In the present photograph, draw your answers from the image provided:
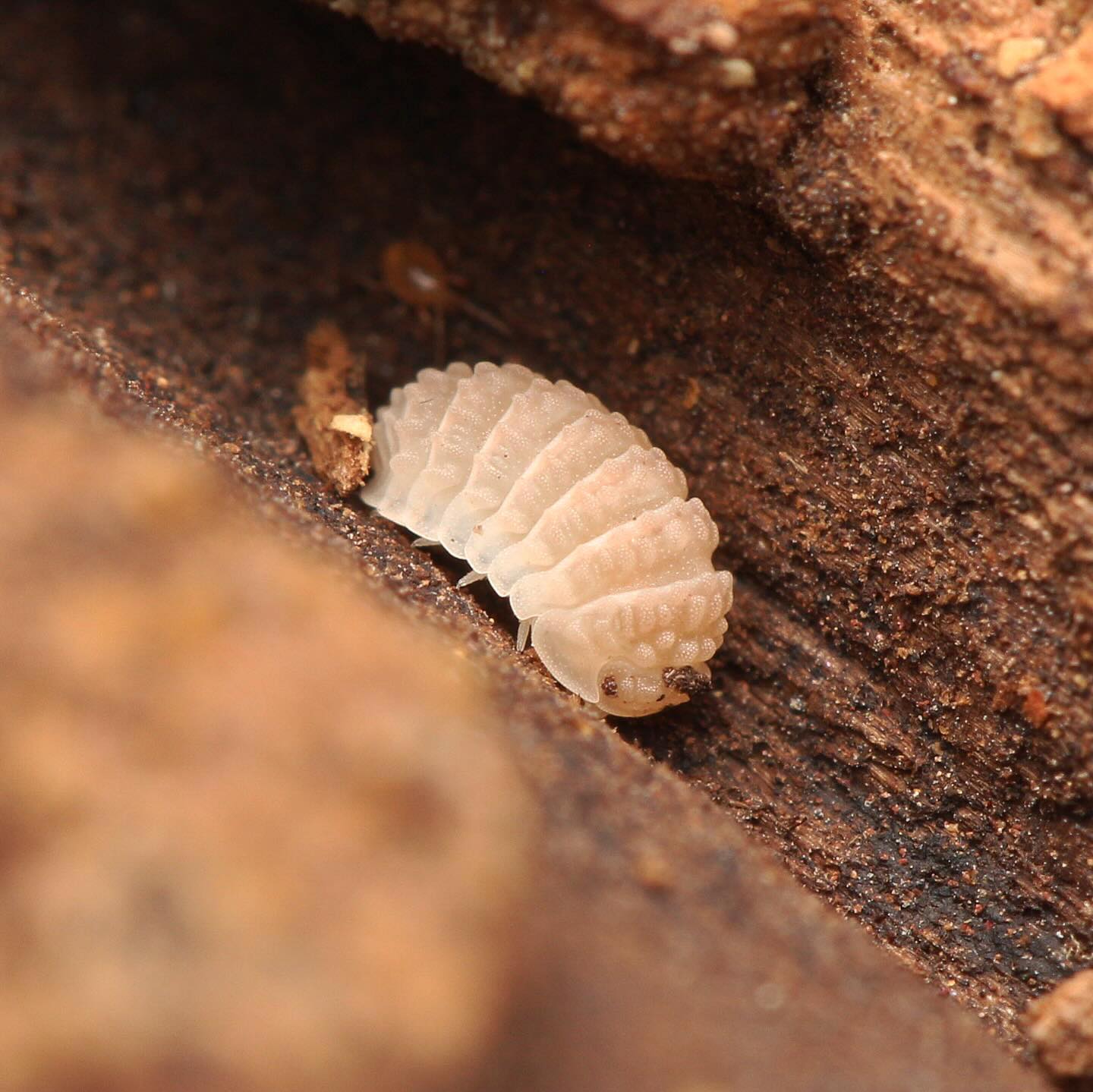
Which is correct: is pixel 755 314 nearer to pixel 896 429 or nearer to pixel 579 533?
pixel 896 429

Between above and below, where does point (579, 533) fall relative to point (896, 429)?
below

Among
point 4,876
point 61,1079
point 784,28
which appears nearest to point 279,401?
point 784,28

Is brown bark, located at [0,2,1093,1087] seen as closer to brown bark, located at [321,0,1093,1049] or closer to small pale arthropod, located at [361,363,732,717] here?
brown bark, located at [321,0,1093,1049]

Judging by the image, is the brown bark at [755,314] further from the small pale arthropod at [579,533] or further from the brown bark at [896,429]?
the small pale arthropod at [579,533]

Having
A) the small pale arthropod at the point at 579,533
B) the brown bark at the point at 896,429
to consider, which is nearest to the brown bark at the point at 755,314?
the brown bark at the point at 896,429

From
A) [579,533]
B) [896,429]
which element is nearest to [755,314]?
[896,429]

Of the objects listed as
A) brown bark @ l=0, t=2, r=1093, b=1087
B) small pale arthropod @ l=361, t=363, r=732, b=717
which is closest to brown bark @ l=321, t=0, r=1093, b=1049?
brown bark @ l=0, t=2, r=1093, b=1087
